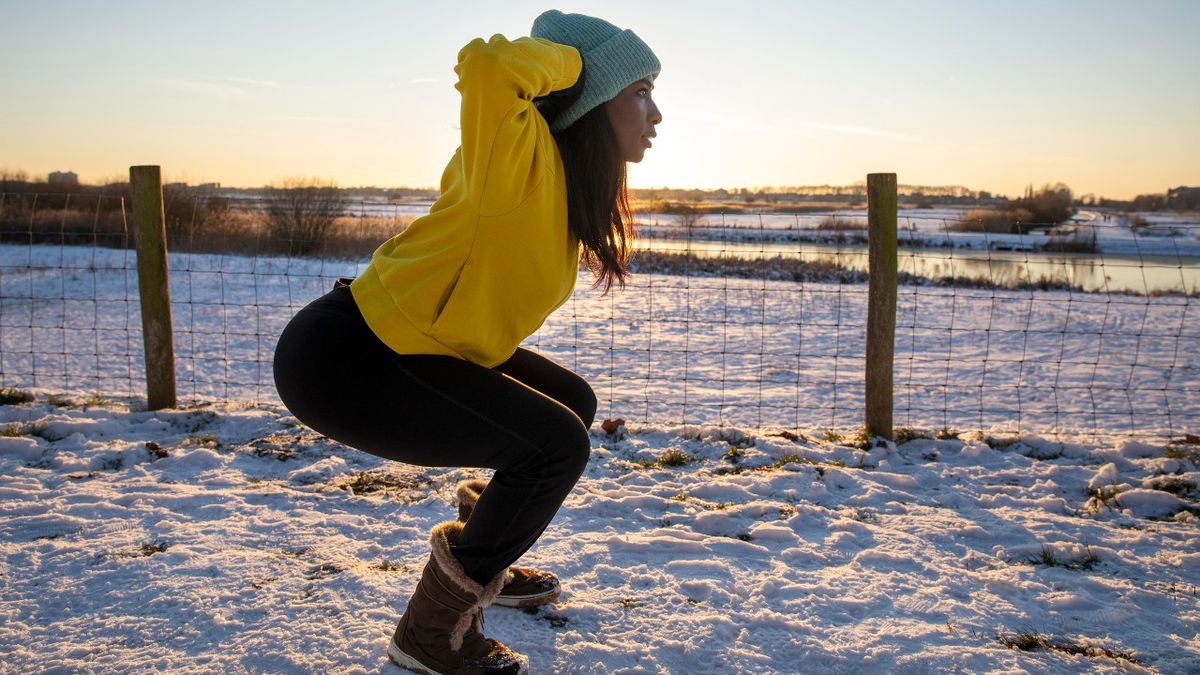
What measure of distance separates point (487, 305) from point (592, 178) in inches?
17.7

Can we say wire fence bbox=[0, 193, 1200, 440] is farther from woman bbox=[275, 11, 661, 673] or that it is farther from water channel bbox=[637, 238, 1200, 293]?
woman bbox=[275, 11, 661, 673]

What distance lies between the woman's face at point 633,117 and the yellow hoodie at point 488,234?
0.17 meters

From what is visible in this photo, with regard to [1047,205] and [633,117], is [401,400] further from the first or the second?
[1047,205]

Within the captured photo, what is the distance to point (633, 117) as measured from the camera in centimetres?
211

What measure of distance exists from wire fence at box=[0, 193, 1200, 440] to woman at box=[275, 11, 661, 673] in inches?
133

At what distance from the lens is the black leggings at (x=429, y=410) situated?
1895 mm

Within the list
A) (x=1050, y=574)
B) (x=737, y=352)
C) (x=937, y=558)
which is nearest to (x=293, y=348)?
(x=937, y=558)

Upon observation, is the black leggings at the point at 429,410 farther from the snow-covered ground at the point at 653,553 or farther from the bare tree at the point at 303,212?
the bare tree at the point at 303,212

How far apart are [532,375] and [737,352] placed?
18.6 feet

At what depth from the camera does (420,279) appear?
1865 mm

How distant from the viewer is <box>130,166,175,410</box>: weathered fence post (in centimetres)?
512

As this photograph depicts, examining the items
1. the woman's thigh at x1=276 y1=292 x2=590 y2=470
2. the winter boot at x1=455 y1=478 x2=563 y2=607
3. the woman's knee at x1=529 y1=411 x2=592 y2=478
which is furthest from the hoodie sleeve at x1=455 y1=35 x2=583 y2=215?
the winter boot at x1=455 y1=478 x2=563 y2=607

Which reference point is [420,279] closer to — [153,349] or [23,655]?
[23,655]

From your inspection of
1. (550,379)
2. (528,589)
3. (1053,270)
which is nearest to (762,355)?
(528,589)
